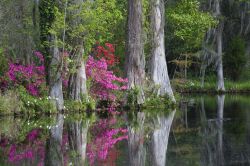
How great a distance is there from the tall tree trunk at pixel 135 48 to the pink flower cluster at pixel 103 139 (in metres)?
5.00

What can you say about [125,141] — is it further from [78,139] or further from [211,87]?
[211,87]

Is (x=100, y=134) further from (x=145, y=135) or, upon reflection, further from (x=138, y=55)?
(x=138, y=55)

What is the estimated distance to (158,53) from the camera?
1062 inches

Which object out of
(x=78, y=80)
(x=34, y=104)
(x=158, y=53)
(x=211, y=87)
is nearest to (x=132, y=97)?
(x=78, y=80)

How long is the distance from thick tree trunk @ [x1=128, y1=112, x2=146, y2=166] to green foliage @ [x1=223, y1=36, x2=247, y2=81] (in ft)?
85.7

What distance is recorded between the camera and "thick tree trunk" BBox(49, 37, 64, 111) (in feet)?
73.9

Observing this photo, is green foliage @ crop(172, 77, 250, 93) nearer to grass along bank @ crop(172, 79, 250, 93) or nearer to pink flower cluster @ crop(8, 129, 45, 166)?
grass along bank @ crop(172, 79, 250, 93)

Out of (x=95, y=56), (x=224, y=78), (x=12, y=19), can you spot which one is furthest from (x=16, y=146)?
(x=224, y=78)

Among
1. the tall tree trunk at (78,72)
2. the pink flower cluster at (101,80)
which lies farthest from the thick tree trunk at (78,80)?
the pink flower cluster at (101,80)

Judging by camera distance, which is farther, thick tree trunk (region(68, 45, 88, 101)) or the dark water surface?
thick tree trunk (region(68, 45, 88, 101))

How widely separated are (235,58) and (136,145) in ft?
106

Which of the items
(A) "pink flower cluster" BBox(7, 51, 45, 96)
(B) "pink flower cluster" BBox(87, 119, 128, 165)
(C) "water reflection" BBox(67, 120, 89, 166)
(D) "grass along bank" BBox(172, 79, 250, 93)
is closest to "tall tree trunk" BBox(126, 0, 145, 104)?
(A) "pink flower cluster" BBox(7, 51, 45, 96)

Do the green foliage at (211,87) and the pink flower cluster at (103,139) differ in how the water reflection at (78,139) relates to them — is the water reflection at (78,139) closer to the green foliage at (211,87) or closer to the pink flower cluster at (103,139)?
the pink flower cluster at (103,139)

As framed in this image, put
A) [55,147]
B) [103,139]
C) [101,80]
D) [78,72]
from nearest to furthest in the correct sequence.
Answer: [55,147] → [103,139] → [78,72] → [101,80]
